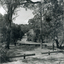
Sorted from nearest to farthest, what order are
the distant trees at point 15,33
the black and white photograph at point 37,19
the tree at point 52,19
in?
the black and white photograph at point 37,19 → the tree at point 52,19 → the distant trees at point 15,33

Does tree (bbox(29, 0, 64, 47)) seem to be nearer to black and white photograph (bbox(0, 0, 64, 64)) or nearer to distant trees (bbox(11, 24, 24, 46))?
black and white photograph (bbox(0, 0, 64, 64))

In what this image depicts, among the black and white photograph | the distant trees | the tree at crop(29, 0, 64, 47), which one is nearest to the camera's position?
the black and white photograph

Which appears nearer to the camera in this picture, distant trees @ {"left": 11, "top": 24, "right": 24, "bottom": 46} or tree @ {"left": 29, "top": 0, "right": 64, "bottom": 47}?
tree @ {"left": 29, "top": 0, "right": 64, "bottom": 47}

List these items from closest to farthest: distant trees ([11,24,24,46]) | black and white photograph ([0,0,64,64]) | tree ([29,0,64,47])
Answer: black and white photograph ([0,0,64,64]) < tree ([29,0,64,47]) < distant trees ([11,24,24,46])

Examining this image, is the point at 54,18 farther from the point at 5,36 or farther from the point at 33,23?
the point at 5,36

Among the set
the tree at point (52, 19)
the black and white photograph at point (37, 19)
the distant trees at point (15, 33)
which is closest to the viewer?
the black and white photograph at point (37, 19)

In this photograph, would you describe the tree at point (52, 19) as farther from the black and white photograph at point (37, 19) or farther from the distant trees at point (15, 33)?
the distant trees at point (15, 33)

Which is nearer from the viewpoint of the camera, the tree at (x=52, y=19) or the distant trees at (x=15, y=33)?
the tree at (x=52, y=19)

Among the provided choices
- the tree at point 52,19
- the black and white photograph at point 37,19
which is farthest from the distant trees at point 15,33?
the tree at point 52,19

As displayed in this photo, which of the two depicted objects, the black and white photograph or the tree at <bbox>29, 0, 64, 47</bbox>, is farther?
the tree at <bbox>29, 0, 64, 47</bbox>

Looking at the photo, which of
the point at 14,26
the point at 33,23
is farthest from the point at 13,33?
the point at 33,23

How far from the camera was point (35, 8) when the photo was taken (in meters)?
28.8

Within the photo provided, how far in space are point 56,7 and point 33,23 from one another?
23.9 feet

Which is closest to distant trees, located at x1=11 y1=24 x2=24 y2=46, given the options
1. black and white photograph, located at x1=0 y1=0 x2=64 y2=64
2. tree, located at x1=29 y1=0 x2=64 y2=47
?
black and white photograph, located at x1=0 y1=0 x2=64 y2=64
